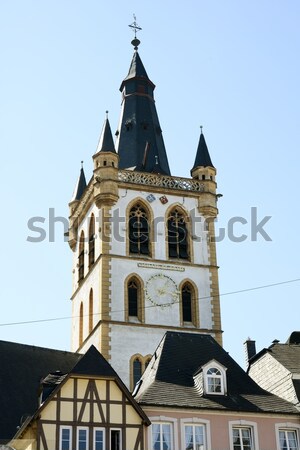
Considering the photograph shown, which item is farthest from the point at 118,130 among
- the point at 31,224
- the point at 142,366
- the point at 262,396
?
the point at 262,396

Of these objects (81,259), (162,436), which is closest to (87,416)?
(162,436)

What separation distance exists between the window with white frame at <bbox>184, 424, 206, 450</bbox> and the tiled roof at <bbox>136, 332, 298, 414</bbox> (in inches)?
27.4

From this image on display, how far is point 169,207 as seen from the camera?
5291 cm

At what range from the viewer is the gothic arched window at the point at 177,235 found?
51969 millimetres

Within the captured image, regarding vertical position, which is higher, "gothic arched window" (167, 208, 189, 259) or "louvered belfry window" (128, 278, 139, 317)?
"gothic arched window" (167, 208, 189, 259)

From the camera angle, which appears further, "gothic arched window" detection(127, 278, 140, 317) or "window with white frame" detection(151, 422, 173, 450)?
"gothic arched window" detection(127, 278, 140, 317)

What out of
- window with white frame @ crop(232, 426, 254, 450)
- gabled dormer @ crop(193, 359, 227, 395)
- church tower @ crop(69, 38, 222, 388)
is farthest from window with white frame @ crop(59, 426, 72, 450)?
church tower @ crop(69, 38, 222, 388)

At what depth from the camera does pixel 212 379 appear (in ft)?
114

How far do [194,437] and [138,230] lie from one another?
19.9 metres

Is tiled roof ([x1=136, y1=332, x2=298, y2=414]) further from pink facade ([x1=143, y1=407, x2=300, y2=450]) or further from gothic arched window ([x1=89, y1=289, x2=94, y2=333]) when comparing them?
gothic arched window ([x1=89, y1=289, x2=94, y2=333])

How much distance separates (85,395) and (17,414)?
9.70 metres

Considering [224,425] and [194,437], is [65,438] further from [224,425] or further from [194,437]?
[224,425]

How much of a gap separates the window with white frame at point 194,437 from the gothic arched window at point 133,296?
641 inches

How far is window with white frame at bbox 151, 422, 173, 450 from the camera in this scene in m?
32.6
